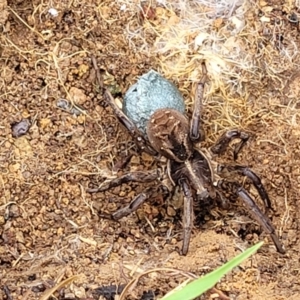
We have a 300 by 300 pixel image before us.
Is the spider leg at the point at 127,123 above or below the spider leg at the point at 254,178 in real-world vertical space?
above

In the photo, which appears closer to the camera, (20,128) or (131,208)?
(131,208)

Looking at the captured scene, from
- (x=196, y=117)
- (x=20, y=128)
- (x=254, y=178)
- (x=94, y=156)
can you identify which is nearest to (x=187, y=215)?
(x=254, y=178)

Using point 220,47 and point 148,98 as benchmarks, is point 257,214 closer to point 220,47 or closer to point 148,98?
point 148,98

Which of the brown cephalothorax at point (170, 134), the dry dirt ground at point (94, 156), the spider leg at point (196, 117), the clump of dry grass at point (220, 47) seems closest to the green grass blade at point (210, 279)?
the dry dirt ground at point (94, 156)

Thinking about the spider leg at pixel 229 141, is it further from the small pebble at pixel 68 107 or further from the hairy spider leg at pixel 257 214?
the small pebble at pixel 68 107

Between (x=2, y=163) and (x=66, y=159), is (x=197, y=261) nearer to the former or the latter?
(x=66, y=159)

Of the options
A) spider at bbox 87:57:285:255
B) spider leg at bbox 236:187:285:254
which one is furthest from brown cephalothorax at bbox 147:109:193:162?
spider leg at bbox 236:187:285:254
